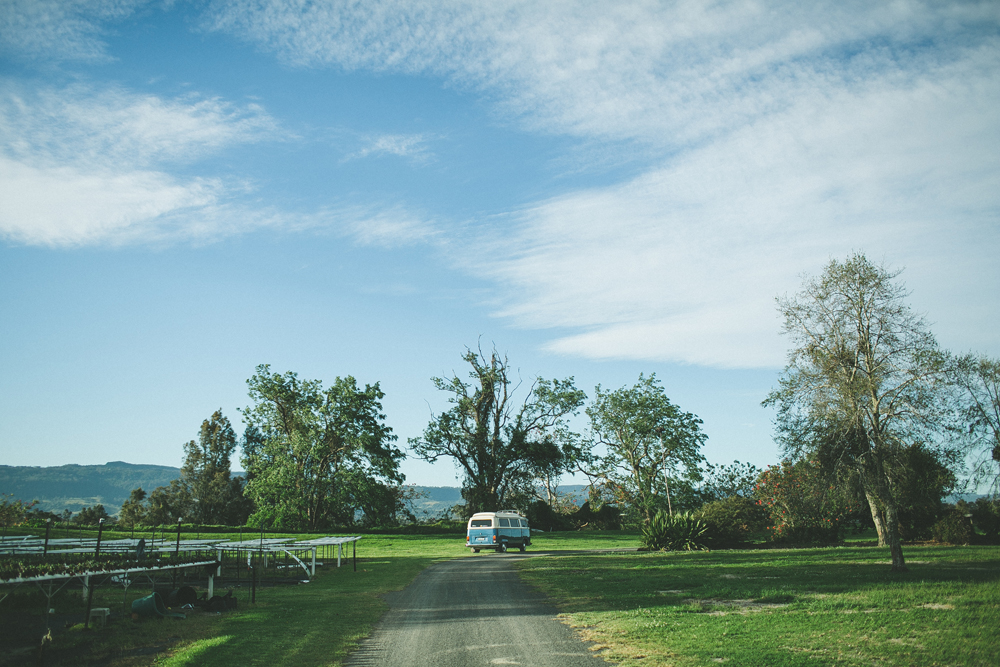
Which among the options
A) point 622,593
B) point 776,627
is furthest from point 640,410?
point 776,627

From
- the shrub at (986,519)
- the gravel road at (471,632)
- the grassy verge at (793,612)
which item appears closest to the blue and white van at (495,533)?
the grassy verge at (793,612)

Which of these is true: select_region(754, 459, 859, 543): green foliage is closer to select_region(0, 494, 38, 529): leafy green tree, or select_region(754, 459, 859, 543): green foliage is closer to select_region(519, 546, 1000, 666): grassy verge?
select_region(519, 546, 1000, 666): grassy verge

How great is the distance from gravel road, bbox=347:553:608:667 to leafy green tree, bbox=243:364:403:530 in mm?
35759

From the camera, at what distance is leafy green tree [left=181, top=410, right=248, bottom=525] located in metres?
66.0

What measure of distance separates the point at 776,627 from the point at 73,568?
39.5 ft

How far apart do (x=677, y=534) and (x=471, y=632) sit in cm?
2027

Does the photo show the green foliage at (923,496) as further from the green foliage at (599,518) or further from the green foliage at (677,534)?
the green foliage at (599,518)

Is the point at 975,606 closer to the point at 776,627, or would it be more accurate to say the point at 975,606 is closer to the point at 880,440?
the point at 776,627

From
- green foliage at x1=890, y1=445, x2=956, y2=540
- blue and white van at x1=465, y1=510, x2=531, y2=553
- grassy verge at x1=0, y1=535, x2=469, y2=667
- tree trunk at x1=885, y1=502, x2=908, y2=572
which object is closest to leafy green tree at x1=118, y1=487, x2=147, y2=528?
blue and white van at x1=465, y1=510, x2=531, y2=553

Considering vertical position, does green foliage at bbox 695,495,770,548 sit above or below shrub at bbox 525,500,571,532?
above

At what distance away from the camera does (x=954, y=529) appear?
26.0 meters

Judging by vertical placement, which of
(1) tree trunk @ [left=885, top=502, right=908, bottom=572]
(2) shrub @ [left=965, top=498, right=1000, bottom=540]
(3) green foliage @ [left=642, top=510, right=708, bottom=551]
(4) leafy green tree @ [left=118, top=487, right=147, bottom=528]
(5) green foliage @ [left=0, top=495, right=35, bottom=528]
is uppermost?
(1) tree trunk @ [left=885, top=502, right=908, bottom=572]

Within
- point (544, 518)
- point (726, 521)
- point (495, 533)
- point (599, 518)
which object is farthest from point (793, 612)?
point (599, 518)

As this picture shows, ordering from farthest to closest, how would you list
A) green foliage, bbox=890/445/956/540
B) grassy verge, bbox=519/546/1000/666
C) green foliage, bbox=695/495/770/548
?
green foliage, bbox=695/495/770/548, green foliage, bbox=890/445/956/540, grassy verge, bbox=519/546/1000/666
